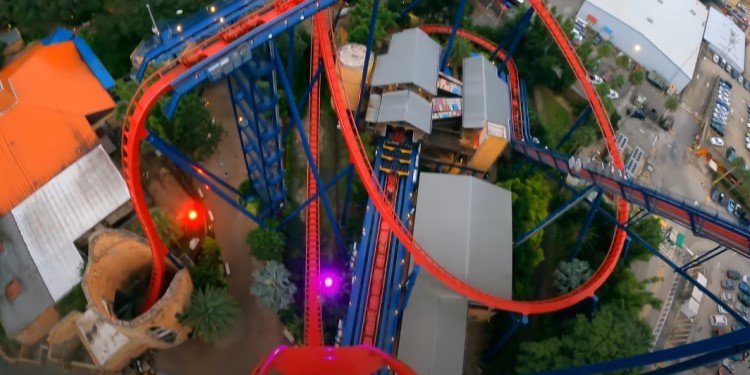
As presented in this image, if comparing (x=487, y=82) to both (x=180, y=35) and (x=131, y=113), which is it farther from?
(x=131, y=113)

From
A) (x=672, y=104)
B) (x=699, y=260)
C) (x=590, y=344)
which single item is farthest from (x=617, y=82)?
(x=590, y=344)

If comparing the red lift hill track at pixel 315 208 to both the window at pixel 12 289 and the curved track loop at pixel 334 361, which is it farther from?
the window at pixel 12 289

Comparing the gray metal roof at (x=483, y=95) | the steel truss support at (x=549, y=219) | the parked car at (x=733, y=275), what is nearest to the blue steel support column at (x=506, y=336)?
the steel truss support at (x=549, y=219)

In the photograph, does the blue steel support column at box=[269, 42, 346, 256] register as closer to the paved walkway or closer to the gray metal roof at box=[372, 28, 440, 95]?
the paved walkway

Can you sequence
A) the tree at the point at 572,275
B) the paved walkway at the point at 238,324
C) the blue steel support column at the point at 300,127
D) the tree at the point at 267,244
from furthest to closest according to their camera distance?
the tree at the point at 572,275 → the tree at the point at 267,244 → the paved walkway at the point at 238,324 → the blue steel support column at the point at 300,127

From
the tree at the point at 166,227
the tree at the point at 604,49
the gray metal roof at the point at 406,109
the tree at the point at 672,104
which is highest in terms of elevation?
the tree at the point at 604,49

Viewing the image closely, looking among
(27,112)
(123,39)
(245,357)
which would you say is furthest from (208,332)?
(123,39)
